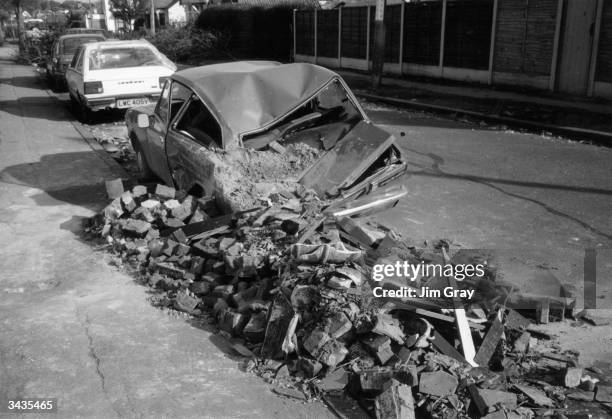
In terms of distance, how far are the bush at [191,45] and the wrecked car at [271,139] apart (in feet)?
89.6

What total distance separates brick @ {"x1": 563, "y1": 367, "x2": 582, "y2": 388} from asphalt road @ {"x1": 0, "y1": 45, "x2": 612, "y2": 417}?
50cm

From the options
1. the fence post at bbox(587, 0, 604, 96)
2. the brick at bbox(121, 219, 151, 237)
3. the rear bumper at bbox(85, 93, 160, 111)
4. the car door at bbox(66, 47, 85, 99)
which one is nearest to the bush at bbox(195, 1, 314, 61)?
the car door at bbox(66, 47, 85, 99)

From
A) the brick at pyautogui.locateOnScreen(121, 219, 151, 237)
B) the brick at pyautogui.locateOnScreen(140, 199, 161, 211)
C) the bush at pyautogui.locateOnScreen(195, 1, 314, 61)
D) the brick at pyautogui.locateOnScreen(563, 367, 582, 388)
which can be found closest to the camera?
the brick at pyautogui.locateOnScreen(563, 367, 582, 388)

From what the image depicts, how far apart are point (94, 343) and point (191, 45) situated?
105ft

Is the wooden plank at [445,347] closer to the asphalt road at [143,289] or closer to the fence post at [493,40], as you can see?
the asphalt road at [143,289]

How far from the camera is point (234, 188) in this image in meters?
6.10

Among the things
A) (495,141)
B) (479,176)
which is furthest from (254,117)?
(495,141)

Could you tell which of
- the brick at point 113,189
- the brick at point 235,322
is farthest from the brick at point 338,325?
the brick at point 113,189

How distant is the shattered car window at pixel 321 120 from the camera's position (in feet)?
21.9

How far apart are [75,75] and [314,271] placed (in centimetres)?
1225

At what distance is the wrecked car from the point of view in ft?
20.4

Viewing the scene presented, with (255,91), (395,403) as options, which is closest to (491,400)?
(395,403)

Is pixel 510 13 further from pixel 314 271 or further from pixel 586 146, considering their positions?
pixel 314 271

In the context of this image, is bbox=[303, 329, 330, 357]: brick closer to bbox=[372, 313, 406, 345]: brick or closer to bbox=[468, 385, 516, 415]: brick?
bbox=[372, 313, 406, 345]: brick
